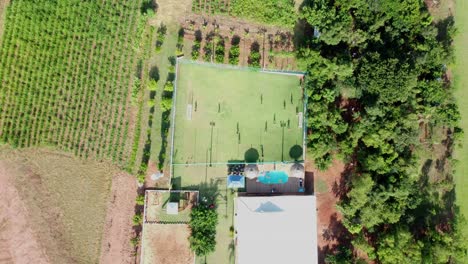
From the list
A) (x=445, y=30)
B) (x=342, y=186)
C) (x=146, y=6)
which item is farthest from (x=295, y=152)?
(x=146, y=6)

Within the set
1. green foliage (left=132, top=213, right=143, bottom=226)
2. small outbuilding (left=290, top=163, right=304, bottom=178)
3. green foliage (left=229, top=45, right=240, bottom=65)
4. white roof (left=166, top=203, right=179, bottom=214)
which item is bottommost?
green foliage (left=132, top=213, right=143, bottom=226)

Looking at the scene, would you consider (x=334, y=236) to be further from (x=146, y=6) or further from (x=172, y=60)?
(x=146, y=6)

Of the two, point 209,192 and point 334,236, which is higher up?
point 209,192

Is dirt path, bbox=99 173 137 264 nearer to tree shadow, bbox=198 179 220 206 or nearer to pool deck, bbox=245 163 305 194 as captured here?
tree shadow, bbox=198 179 220 206

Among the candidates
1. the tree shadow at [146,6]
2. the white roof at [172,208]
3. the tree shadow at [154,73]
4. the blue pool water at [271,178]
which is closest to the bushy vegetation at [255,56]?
the tree shadow at [154,73]

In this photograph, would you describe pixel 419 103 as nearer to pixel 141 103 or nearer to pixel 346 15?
pixel 346 15

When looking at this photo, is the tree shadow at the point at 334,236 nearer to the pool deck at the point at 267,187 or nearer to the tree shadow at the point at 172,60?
the pool deck at the point at 267,187

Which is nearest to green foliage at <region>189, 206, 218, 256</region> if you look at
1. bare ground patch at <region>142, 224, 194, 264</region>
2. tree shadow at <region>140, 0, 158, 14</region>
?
bare ground patch at <region>142, 224, 194, 264</region>
